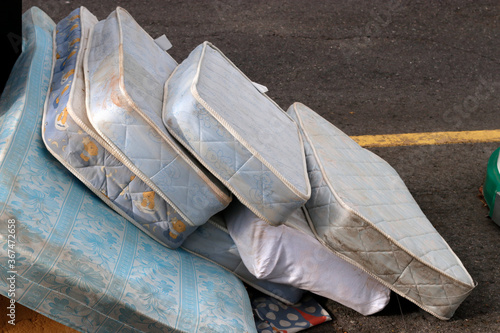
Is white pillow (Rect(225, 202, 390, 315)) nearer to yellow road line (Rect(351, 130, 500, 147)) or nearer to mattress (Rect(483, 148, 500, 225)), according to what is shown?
mattress (Rect(483, 148, 500, 225))

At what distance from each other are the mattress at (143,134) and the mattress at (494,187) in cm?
158

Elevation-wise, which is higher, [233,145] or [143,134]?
[143,134]

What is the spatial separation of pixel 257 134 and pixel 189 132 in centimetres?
28

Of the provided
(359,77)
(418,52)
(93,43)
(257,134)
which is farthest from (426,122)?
(93,43)

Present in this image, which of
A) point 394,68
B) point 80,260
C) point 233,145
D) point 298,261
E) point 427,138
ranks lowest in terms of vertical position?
point 427,138

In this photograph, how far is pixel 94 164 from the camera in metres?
1.88

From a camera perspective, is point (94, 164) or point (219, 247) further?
point (219, 247)

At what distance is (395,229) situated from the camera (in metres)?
2.15

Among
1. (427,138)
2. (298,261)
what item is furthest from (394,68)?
(298,261)

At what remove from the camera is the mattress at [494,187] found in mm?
2770

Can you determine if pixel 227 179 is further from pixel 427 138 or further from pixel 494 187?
pixel 427 138

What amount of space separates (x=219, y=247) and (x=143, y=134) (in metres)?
0.62

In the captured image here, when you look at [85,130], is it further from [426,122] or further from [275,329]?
[426,122]

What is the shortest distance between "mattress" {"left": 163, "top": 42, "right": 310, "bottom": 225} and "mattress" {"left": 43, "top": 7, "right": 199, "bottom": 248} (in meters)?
0.25
